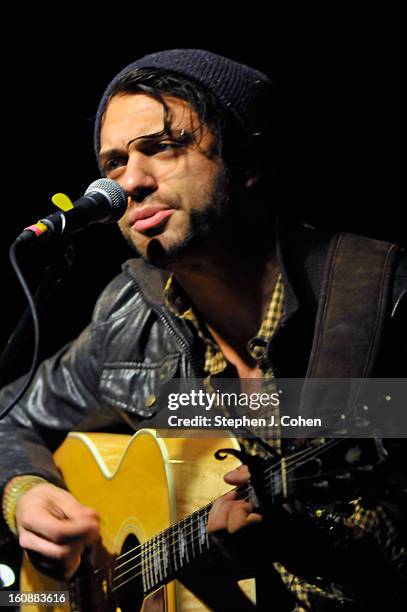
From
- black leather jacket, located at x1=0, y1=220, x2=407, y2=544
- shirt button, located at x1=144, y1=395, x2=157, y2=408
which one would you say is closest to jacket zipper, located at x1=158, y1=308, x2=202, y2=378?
black leather jacket, located at x1=0, y1=220, x2=407, y2=544

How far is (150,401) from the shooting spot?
220cm

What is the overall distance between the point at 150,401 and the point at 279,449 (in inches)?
18.1

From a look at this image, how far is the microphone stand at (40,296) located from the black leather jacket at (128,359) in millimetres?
570

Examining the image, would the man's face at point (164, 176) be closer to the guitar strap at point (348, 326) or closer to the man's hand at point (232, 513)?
the guitar strap at point (348, 326)

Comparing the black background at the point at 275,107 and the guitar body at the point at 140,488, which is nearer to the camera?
the guitar body at the point at 140,488

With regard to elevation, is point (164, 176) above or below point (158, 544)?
above

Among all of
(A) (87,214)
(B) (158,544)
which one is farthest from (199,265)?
(B) (158,544)

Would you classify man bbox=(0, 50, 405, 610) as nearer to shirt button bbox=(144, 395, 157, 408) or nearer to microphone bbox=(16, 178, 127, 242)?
shirt button bbox=(144, 395, 157, 408)

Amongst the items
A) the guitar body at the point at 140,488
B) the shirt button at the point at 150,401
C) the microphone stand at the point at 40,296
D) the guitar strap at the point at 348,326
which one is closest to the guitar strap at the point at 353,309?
the guitar strap at the point at 348,326

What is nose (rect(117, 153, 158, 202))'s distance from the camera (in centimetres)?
196

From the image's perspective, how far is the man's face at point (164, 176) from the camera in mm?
1975

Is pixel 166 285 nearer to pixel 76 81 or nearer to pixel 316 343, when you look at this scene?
pixel 316 343

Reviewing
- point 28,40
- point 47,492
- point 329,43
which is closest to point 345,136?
point 329,43

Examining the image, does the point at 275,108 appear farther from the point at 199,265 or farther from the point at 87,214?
the point at 87,214
